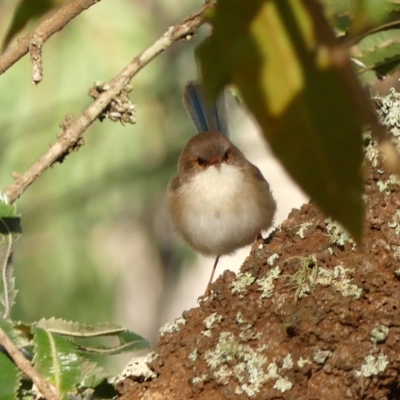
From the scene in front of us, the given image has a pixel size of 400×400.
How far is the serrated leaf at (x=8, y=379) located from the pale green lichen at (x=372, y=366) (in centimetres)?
75

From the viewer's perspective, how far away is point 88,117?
7.25ft

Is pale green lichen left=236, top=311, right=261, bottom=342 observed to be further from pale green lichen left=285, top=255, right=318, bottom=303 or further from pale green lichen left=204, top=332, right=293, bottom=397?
pale green lichen left=285, top=255, right=318, bottom=303

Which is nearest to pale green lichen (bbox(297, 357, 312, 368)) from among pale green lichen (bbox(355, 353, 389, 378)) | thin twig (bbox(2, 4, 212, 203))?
pale green lichen (bbox(355, 353, 389, 378))

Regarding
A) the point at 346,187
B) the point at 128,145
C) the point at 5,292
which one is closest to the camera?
the point at 346,187

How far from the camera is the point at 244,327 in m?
1.63

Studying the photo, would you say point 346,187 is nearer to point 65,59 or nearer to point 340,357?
point 340,357

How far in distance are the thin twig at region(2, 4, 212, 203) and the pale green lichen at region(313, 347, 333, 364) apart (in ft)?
3.22

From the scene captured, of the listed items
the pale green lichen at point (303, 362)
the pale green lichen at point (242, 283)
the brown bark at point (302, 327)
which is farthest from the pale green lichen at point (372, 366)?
the pale green lichen at point (242, 283)

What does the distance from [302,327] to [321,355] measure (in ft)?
0.24

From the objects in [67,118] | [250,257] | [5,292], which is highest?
[67,118]

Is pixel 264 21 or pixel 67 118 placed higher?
pixel 67 118

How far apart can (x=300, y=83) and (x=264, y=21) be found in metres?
0.06

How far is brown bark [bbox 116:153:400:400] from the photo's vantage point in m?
1.51

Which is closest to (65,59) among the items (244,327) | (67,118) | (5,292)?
(67,118)
